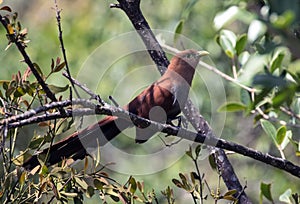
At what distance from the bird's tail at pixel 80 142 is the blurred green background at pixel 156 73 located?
4.42 ft

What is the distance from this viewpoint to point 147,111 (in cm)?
383

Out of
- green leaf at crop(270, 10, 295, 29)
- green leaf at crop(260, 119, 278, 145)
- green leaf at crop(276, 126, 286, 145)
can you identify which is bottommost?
green leaf at crop(276, 126, 286, 145)

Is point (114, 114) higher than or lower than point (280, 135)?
higher

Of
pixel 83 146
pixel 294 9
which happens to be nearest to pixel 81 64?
pixel 83 146

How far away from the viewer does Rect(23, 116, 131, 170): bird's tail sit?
100 inches

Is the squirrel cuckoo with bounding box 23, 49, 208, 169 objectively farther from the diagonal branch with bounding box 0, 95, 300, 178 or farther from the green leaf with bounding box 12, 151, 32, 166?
the diagonal branch with bounding box 0, 95, 300, 178

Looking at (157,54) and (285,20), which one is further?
(157,54)

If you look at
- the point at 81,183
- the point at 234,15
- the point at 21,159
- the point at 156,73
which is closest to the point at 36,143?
the point at 21,159

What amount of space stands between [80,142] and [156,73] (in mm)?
2497

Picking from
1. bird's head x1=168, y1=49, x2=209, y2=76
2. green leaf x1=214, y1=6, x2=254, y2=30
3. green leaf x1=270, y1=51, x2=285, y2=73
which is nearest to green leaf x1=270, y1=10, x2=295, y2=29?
green leaf x1=214, y1=6, x2=254, y2=30

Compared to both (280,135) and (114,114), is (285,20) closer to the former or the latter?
(114,114)

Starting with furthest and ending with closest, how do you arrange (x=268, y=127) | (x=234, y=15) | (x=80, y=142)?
(x=80, y=142), (x=268, y=127), (x=234, y=15)

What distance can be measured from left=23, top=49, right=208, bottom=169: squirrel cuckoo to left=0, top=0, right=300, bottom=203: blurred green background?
63 centimetres

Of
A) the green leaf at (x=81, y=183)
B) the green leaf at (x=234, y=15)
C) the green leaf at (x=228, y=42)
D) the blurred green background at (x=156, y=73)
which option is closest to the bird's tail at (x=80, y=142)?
the green leaf at (x=81, y=183)
